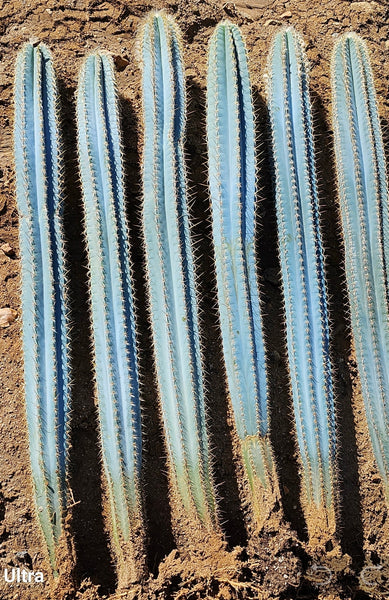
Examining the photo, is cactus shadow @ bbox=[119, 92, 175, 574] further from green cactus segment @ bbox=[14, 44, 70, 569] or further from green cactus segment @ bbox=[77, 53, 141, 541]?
green cactus segment @ bbox=[14, 44, 70, 569]

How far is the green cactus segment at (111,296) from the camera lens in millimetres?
3498

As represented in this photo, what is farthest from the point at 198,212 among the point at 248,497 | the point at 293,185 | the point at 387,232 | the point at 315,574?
the point at 315,574

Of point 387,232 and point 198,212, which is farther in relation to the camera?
point 198,212

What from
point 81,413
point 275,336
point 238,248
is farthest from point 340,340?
point 81,413

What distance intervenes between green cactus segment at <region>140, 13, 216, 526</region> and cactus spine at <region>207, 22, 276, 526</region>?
7.3 inches

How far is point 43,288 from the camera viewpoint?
11.8 feet

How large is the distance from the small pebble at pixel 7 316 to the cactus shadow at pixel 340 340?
203cm

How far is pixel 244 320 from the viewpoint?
3678 millimetres

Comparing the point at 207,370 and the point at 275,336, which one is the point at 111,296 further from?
the point at 275,336

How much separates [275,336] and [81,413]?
4.38 ft

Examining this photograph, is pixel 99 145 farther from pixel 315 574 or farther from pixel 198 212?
pixel 315 574

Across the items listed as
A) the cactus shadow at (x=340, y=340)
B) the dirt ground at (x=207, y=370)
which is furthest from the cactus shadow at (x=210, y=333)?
the cactus shadow at (x=340, y=340)

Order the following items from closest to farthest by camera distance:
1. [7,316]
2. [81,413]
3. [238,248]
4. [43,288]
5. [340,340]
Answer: [43,288]
[238,248]
[81,413]
[7,316]
[340,340]

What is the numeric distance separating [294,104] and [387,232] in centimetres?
98
